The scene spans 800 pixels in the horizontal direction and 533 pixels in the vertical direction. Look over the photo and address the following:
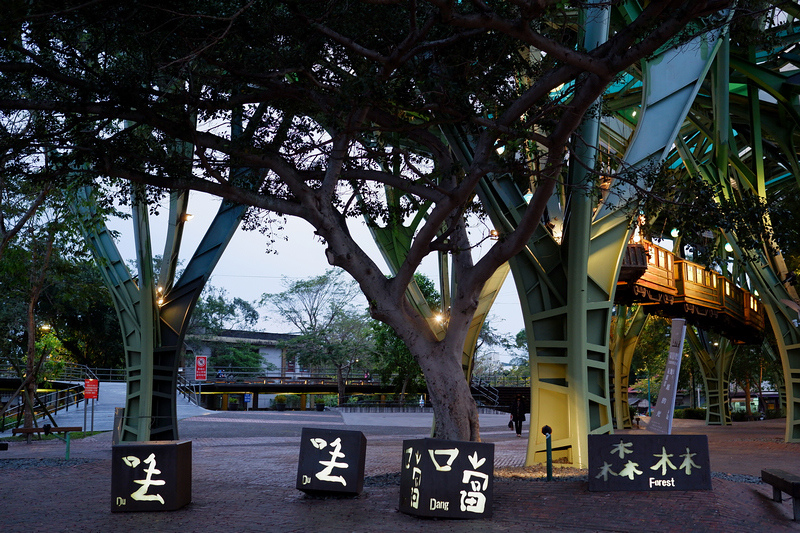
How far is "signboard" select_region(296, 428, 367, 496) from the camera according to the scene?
9.97 meters

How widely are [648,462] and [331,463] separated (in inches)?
176

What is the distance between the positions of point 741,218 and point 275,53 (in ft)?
25.1

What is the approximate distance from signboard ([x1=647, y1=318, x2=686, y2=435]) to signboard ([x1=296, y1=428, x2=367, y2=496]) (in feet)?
14.9

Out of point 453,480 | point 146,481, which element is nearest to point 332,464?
point 453,480

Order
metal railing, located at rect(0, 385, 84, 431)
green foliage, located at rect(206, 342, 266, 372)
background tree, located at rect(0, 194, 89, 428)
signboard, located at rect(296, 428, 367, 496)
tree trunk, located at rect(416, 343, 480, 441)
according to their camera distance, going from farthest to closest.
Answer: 1. green foliage, located at rect(206, 342, 266, 372)
2. metal railing, located at rect(0, 385, 84, 431)
3. background tree, located at rect(0, 194, 89, 428)
4. tree trunk, located at rect(416, 343, 480, 441)
5. signboard, located at rect(296, 428, 367, 496)

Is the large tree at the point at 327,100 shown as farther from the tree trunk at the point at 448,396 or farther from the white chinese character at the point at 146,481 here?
the white chinese character at the point at 146,481

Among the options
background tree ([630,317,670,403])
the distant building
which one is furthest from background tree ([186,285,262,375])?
background tree ([630,317,670,403])

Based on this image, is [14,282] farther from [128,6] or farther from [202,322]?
[202,322]

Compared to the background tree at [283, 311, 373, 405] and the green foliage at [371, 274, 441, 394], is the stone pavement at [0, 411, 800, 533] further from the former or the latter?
the background tree at [283, 311, 373, 405]

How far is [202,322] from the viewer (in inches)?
2299

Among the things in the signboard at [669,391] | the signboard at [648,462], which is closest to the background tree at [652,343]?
the signboard at [669,391]

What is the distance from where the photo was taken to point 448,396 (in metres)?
11.8

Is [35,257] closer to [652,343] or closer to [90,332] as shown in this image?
[90,332]

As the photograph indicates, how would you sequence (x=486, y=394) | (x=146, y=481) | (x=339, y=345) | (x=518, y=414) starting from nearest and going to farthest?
(x=146, y=481)
(x=518, y=414)
(x=339, y=345)
(x=486, y=394)
